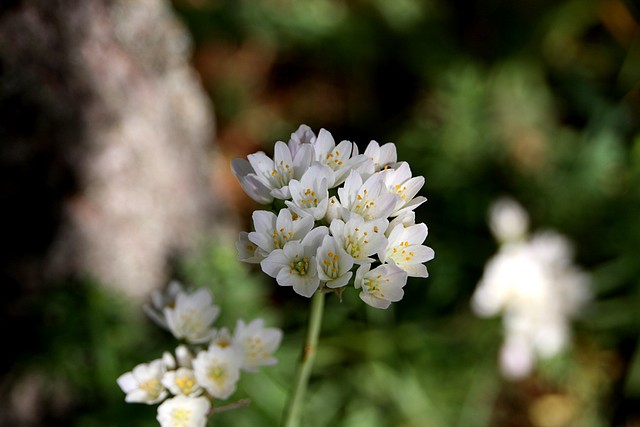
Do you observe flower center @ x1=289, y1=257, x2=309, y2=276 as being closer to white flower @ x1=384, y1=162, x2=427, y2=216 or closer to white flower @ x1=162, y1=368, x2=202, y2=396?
white flower @ x1=384, y1=162, x2=427, y2=216

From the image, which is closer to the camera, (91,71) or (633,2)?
(91,71)

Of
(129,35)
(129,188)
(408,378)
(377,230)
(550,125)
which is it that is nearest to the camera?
(377,230)

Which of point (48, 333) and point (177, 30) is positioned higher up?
point (177, 30)

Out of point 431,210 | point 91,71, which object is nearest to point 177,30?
point 91,71

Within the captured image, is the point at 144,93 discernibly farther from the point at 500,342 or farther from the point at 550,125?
the point at 550,125

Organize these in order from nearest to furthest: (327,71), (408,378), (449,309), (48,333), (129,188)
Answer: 1. (48,333)
2. (129,188)
3. (408,378)
4. (449,309)
5. (327,71)

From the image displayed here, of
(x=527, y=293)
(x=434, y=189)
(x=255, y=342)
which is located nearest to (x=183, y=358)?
(x=255, y=342)

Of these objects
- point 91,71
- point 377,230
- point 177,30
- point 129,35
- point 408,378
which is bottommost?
point 377,230
